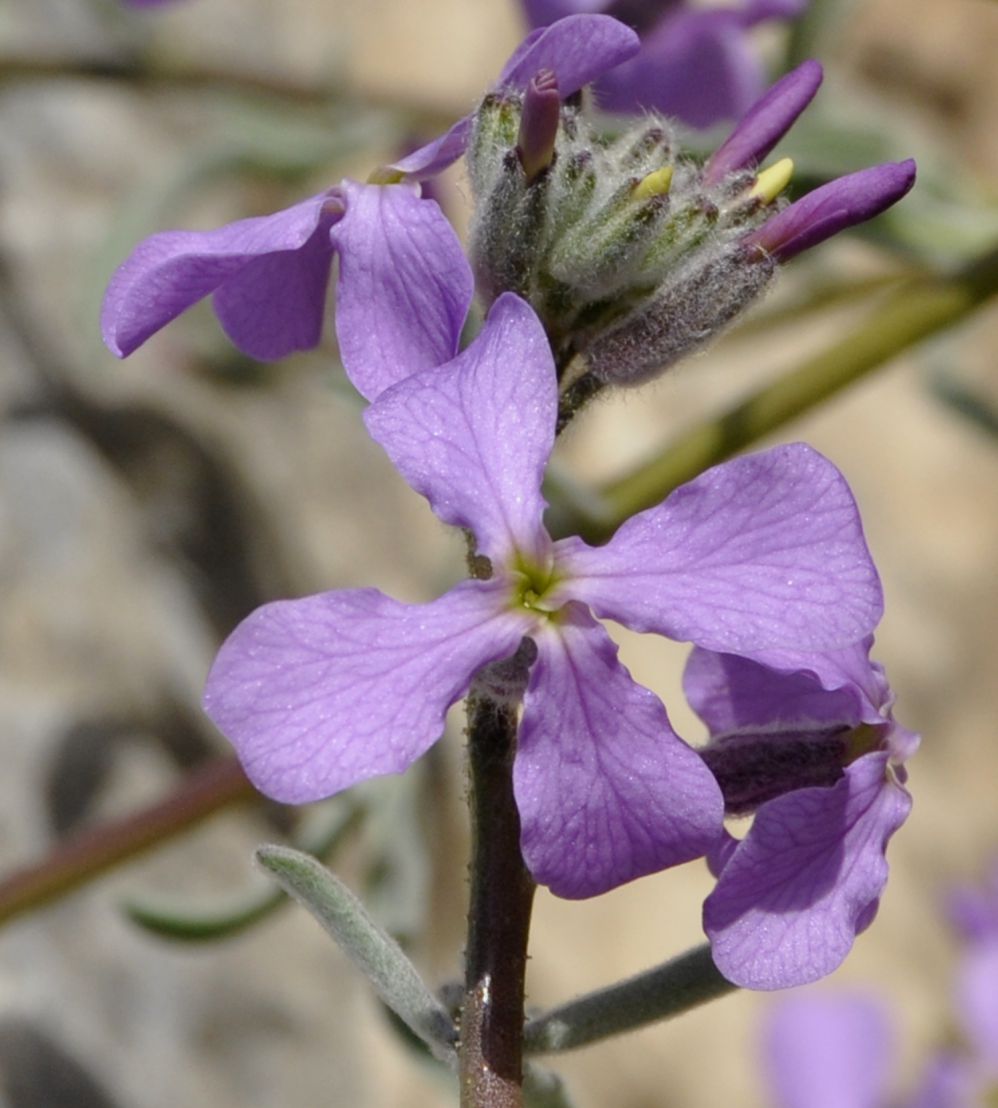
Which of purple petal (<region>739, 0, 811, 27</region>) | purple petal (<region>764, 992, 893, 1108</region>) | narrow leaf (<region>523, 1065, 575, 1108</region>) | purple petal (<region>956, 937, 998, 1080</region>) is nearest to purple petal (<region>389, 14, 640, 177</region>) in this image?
narrow leaf (<region>523, 1065, 575, 1108</region>)

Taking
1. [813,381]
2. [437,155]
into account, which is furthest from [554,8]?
[437,155]

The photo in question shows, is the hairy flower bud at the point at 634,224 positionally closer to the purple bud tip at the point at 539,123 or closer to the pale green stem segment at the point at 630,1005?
the purple bud tip at the point at 539,123

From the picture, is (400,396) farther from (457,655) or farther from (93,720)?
(93,720)

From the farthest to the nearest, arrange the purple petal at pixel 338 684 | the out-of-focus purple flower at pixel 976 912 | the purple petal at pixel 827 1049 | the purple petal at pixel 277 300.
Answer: the out-of-focus purple flower at pixel 976 912 < the purple petal at pixel 827 1049 < the purple petal at pixel 277 300 < the purple petal at pixel 338 684

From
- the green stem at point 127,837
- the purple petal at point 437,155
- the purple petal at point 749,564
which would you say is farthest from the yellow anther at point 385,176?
the green stem at point 127,837

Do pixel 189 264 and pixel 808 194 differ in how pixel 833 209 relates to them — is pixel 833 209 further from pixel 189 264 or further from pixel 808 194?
pixel 189 264

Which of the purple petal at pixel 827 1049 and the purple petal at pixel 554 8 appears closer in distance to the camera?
the purple petal at pixel 554 8

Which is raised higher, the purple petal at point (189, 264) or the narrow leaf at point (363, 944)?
the purple petal at point (189, 264)

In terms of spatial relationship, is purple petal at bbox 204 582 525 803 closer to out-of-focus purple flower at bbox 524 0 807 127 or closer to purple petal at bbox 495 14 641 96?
purple petal at bbox 495 14 641 96
